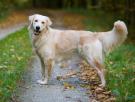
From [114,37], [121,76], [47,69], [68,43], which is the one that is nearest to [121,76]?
[121,76]

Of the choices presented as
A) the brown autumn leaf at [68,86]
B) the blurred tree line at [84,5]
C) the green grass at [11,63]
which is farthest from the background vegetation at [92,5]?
the brown autumn leaf at [68,86]

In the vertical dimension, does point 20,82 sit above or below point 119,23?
below

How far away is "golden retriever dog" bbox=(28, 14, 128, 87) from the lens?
1080cm

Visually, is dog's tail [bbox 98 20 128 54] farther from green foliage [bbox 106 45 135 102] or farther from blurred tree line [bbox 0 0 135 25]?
blurred tree line [bbox 0 0 135 25]

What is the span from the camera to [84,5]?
189ft

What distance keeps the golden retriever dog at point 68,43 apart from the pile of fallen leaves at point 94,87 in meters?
0.31

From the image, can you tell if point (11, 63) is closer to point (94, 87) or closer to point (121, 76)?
point (94, 87)

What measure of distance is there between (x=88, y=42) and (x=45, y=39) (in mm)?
956

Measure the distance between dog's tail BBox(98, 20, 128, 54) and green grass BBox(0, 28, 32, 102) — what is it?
2046 millimetres

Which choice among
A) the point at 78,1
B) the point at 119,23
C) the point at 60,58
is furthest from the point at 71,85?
the point at 78,1

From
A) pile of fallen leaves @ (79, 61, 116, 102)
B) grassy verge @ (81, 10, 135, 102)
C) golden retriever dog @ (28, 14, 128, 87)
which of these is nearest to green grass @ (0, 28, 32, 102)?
golden retriever dog @ (28, 14, 128, 87)

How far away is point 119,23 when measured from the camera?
1045cm

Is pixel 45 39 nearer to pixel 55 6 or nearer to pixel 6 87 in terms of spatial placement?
pixel 6 87

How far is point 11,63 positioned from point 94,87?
3151mm
